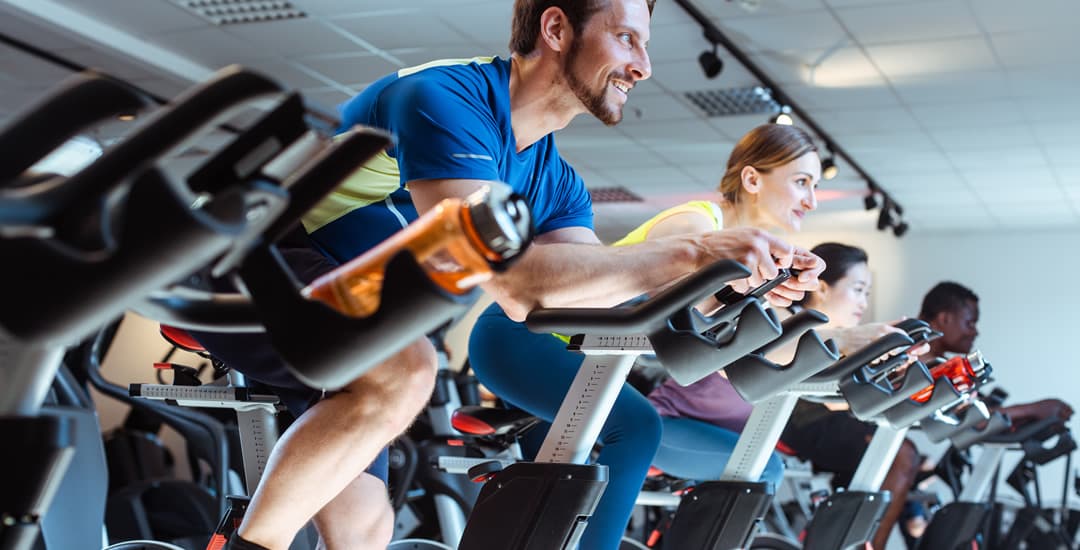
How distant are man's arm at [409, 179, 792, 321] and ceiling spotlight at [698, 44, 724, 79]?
4.40m

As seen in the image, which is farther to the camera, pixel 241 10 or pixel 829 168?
pixel 829 168

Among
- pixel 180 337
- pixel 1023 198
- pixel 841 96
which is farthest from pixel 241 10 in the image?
pixel 1023 198

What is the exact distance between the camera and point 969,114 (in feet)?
24.2

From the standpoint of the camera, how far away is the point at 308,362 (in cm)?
89

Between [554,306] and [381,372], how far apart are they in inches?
12.2

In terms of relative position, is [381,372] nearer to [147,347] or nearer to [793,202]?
[793,202]

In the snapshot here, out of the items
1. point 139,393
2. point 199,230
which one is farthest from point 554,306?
point 139,393

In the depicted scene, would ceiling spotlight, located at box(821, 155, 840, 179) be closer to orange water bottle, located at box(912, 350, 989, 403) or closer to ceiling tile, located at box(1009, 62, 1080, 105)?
ceiling tile, located at box(1009, 62, 1080, 105)

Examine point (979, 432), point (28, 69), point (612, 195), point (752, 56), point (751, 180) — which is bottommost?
point (28, 69)

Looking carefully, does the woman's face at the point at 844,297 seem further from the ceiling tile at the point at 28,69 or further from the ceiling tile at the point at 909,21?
the ceiling tile at the point at 28,69

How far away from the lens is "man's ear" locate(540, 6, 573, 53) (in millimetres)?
2072

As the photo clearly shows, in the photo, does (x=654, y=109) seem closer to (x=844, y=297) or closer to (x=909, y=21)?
(x=909, y=21)

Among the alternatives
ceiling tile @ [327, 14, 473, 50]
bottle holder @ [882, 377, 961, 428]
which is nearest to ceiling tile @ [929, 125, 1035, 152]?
ceiling tile @ [327, 14, 473, 50]

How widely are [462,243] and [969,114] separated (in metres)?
7.20
